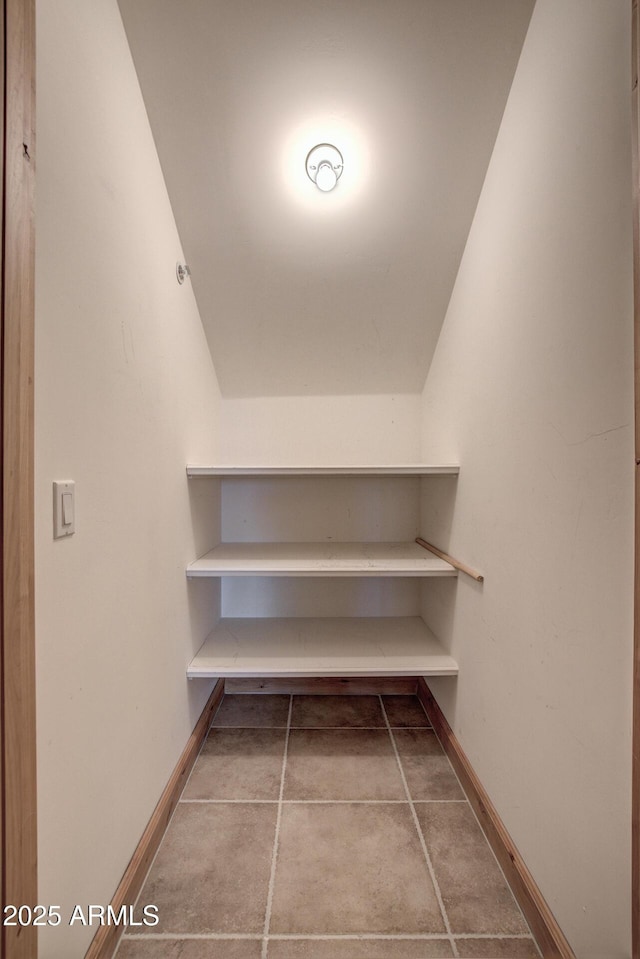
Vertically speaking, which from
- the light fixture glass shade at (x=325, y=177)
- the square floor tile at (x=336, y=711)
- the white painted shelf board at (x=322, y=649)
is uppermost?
the light fixture glass shade at (x=325, y=177)

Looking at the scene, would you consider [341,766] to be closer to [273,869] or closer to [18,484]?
[273,869]

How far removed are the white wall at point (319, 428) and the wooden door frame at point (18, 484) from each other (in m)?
1.52

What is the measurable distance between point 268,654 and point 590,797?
116cm

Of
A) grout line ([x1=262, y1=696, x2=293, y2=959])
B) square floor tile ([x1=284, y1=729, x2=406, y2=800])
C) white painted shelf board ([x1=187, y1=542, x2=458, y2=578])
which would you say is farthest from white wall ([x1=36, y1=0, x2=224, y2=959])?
square floor tile ([x1=284, y1=729, x2=406, y2=800])

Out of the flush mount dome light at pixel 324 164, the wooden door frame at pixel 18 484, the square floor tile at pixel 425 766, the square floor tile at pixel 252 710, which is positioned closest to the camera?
the wooden door frame at pixel 18 484

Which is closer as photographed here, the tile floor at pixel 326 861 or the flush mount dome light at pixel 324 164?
the tile floor at pixel 326 861

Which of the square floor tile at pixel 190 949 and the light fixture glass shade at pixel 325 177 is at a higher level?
the light fixture glass shade at pixel 325 177

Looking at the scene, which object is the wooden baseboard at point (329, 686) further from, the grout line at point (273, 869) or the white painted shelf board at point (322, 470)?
the white painted shelf board at point (322, 470)

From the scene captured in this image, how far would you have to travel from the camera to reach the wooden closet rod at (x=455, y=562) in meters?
1.32

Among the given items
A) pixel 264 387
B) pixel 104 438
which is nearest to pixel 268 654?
pixel 104 438

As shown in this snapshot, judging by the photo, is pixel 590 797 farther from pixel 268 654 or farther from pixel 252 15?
pixel 252 15

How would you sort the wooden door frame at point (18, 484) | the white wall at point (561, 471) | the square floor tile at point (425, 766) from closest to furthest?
the wooden door frame at point (18, 484)
the white wall at point (561, 471)
the square floor tile at point (425, 766)

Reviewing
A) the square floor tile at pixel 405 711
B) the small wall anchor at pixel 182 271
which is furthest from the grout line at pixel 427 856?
the small wall anchor at pixel 182 271

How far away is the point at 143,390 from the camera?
1.14 meters
